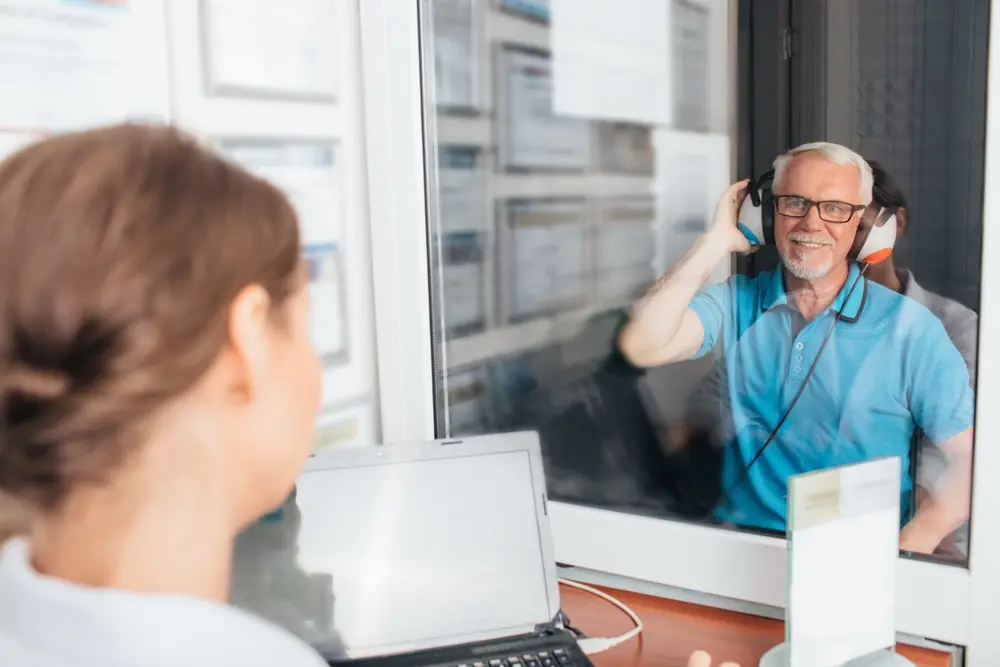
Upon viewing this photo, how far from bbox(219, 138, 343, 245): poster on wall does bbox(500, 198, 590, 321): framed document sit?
21 cm

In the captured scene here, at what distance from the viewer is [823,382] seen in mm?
837

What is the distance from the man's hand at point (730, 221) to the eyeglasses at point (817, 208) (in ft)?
0.12

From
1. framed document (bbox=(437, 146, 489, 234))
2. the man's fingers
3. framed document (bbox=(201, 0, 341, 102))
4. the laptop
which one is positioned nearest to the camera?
the man's fingers

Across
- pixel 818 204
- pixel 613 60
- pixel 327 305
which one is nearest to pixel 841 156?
pixel 818 204

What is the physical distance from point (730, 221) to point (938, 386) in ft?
0.79

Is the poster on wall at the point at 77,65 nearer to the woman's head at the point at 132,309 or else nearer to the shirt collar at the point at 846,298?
the woman's head at the point at 132,309

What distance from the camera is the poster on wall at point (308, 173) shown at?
981mm

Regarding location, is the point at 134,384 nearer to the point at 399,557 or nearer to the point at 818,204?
the point at 399,557

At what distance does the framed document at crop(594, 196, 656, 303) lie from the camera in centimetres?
93

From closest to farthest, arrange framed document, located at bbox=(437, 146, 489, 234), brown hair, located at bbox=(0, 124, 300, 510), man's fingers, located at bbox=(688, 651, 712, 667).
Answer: brown hair, located at bbox=(0, 124, 300, 510), man's fingers, located at bbox=(688, 651, 712, 667), framed document, located at bbox=(437, 146, 489, 234)

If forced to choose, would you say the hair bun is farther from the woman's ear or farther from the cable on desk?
the cable on desk

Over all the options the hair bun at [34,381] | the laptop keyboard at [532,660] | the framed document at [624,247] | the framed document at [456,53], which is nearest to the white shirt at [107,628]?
the hair bun at [34,381]

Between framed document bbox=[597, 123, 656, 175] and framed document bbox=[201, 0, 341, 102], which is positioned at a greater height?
framed document bbox=[201, 0, 341, 102]

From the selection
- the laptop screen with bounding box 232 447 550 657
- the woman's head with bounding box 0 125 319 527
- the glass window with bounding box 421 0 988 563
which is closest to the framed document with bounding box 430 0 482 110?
the glass window with bounding box 421 0 988 563
